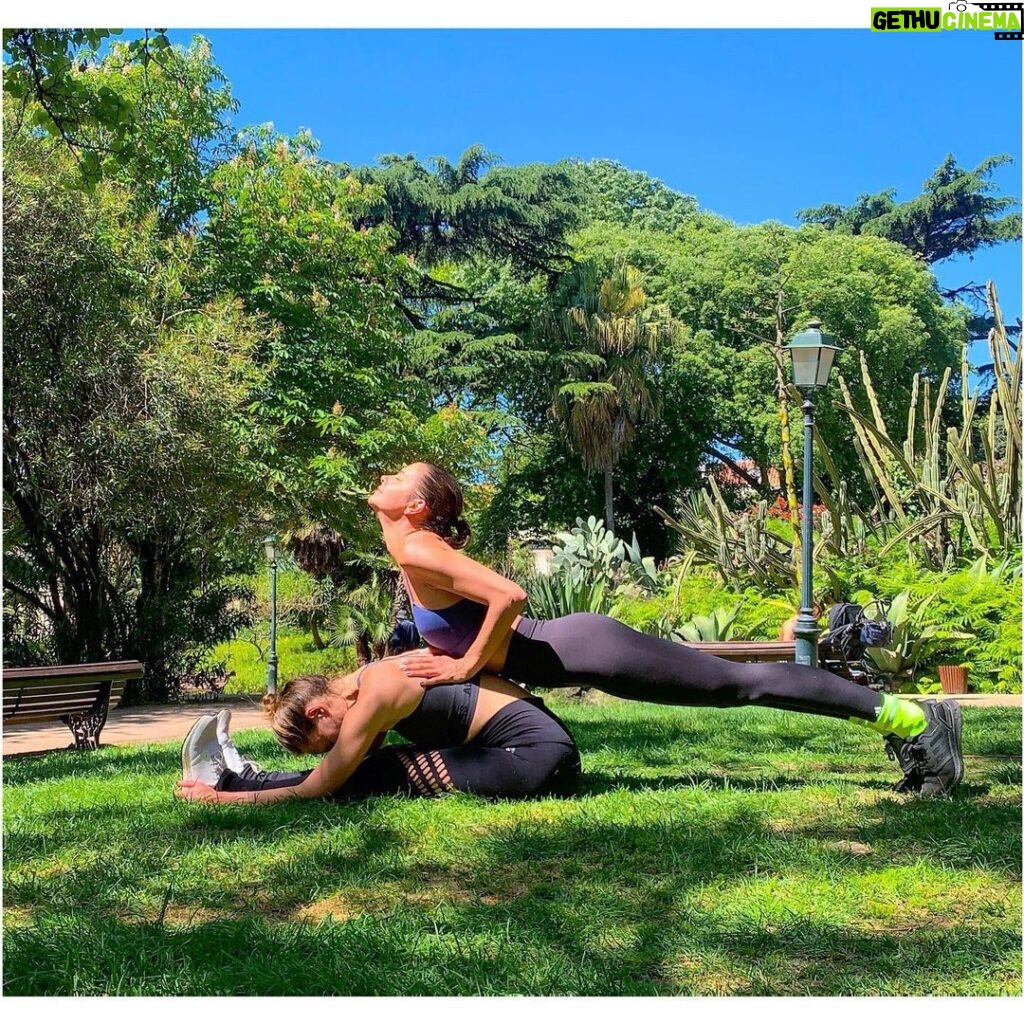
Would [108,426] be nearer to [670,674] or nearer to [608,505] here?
[670,674]

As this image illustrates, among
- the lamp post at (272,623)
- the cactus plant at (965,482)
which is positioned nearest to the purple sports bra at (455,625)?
the cactus plant at (965,482)

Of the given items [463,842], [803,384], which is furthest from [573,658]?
[803,384]

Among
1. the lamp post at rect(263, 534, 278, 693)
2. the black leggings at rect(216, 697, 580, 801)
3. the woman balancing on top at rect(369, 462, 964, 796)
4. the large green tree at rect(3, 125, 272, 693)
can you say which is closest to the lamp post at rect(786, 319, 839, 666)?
the woman balancing on top at rect(369, 462, 964, 796)

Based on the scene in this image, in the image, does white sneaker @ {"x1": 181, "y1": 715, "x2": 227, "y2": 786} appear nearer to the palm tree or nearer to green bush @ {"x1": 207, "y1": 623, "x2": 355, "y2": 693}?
green bush @ {"x1": 207, "y1": 623, "x2": 355, "y2": 693}

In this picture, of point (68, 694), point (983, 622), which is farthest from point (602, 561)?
point (68, 694)

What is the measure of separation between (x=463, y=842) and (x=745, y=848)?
0.84 metres

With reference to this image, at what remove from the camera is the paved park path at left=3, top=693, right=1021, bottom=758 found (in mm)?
8242

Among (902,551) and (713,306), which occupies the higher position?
(713,306)

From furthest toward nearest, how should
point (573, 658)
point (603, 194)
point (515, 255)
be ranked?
point (603, 194), point (515, 255), point (573, 658)

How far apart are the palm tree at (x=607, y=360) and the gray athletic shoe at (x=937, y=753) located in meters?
24.2

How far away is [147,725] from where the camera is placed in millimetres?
10734

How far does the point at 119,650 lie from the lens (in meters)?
14.7

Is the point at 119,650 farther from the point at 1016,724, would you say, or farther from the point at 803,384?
the point at 1016,724

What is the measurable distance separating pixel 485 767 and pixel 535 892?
1.08m
